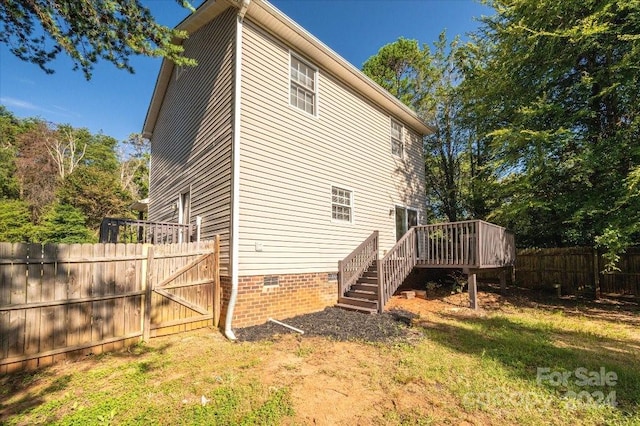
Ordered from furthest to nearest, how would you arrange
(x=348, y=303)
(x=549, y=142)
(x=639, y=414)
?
(x=549, y=142)
(x=348, y=303)
(x=639, y=414)

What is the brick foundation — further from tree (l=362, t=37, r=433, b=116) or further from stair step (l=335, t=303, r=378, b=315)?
tree (l=362, t=37, r=433, b=116)

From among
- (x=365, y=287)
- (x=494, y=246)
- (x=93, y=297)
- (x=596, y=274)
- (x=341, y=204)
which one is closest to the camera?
(x=93, y=297)

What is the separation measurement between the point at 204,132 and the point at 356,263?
5403 mm

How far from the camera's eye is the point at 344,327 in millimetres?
6117

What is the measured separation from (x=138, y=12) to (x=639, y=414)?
8960 mm

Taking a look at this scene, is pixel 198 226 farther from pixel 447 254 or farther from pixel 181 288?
pixel 447 254

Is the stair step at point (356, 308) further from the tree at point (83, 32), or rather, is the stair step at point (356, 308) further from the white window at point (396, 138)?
the tree at point (83, 32)

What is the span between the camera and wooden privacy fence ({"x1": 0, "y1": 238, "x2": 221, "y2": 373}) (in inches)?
157

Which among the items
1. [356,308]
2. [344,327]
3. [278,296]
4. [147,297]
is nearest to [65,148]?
[147,297]

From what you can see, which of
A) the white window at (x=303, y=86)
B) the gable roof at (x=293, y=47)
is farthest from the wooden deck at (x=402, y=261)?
the gable roof at (x=293, y=47)

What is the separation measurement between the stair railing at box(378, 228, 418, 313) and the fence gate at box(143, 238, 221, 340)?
3.78 metres

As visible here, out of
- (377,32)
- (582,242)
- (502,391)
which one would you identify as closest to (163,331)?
(502,391)

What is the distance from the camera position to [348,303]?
301 inches

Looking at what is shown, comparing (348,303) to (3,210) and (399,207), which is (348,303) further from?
(3,210)
